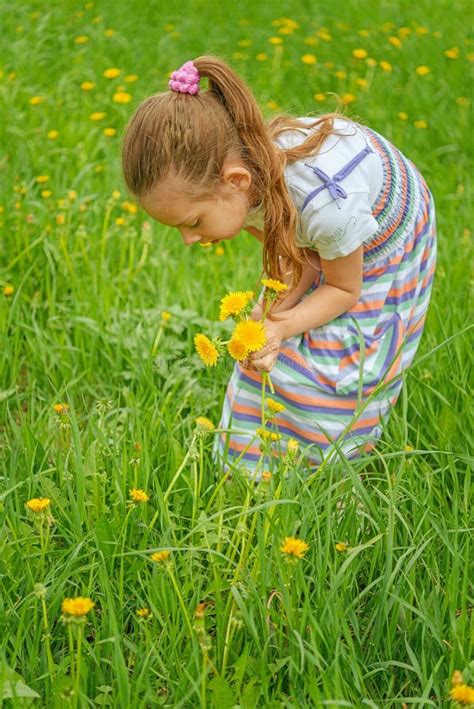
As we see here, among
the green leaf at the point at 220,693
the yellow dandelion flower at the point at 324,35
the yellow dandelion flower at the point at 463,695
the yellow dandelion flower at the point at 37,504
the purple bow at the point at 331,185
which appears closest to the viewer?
the yellow dandelion flower at the point at 463,695

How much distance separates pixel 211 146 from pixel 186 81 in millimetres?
118

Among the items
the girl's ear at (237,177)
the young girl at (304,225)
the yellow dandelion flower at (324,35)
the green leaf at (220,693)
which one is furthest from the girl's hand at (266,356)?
the yellow dandelion flower at (324,35)

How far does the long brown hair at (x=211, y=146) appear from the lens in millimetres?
1598

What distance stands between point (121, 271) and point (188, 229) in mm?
992

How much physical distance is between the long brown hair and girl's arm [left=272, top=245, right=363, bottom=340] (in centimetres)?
13

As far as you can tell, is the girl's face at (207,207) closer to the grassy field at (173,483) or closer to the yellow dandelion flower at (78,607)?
the grassy field at (173,483)

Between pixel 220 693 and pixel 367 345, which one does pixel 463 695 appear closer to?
pixel 220 693

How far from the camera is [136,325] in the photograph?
2479 mm

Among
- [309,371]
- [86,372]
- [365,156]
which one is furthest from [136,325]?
[365,156]

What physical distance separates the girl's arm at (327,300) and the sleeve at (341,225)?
0.19 feet

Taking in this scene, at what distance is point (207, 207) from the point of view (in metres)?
1.64

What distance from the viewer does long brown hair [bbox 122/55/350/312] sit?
1598mm

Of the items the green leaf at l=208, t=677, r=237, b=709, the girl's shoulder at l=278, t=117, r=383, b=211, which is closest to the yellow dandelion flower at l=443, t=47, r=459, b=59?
the girl's shoulder at l=278, t=117, r=383, b=211

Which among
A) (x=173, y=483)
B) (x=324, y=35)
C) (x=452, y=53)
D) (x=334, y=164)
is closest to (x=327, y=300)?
(x=334, y=164)
